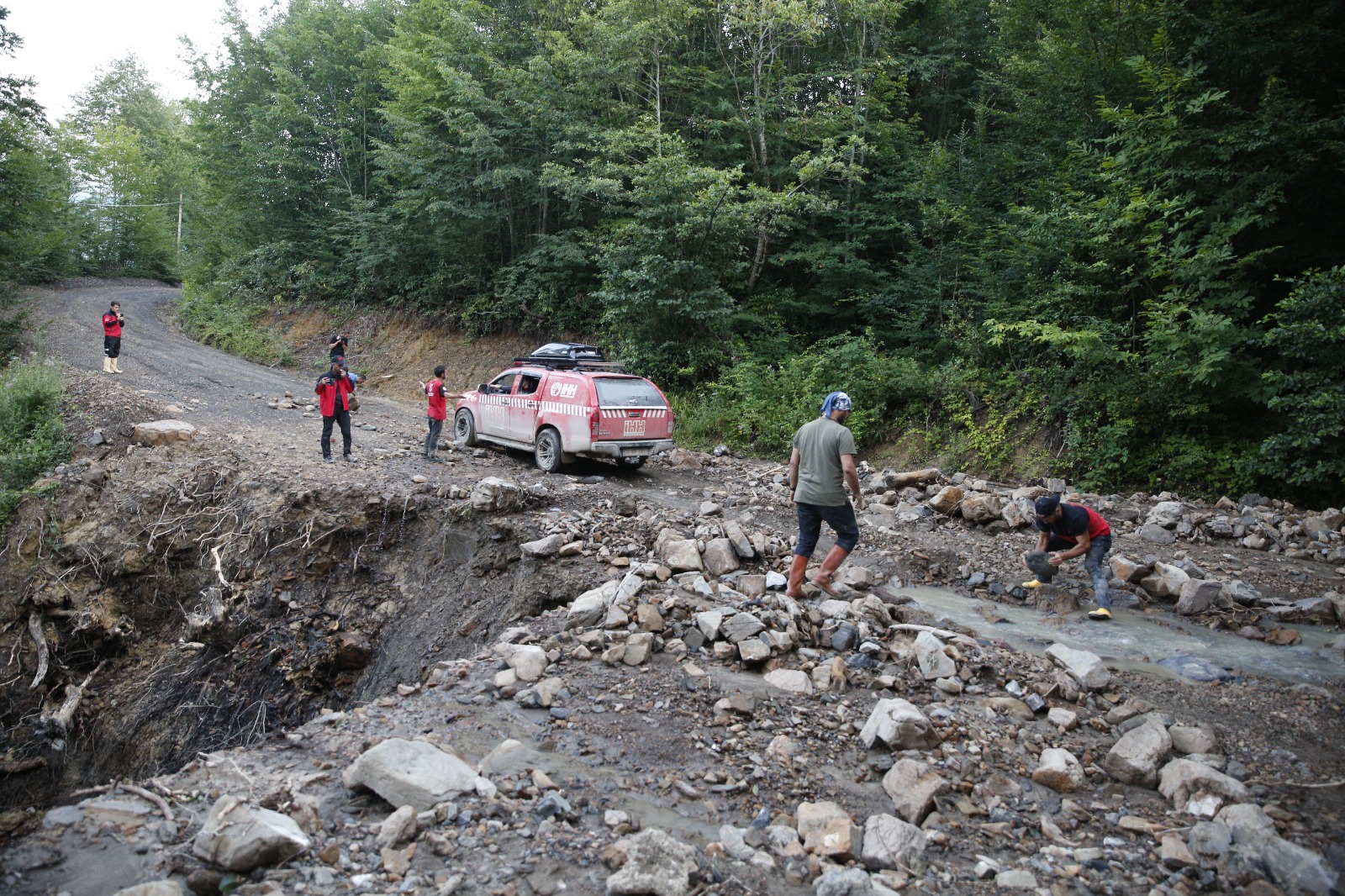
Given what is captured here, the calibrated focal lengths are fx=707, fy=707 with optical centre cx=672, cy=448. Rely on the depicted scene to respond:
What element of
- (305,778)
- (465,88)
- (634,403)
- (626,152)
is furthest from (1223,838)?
(465,88)

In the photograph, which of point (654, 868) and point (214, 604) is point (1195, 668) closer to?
point (654, 868)

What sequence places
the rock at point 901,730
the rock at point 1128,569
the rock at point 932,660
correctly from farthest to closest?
1. the rock at point 1128,569
2. the rock at point 932,660
3. the rock at point 901,730

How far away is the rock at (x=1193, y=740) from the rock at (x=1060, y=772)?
70cm

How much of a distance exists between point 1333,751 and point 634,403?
852 centimetres

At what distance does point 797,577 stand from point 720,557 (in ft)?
3.14

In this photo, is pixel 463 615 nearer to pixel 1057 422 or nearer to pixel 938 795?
pixel 938 795

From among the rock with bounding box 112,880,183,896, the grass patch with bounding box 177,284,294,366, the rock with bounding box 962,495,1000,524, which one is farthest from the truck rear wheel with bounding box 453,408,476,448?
the grass patch with bounding box 177,284,294,366

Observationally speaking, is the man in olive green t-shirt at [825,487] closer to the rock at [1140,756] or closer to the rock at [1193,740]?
the rock at [1140,756]

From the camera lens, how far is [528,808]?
373cm

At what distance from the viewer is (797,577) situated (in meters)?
6.52

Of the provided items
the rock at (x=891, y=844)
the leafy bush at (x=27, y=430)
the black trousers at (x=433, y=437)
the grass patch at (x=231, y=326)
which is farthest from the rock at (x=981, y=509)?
the grass patch at (x=231, y=326)

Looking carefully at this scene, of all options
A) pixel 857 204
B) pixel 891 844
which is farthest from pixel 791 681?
pixel 857 204

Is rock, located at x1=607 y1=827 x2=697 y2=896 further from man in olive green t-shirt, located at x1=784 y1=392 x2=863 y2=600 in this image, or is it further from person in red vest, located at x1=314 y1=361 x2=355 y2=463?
person in red vest, located at x1=314 y1=361 x2=355 y2=463

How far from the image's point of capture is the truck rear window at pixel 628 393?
10.8 m
